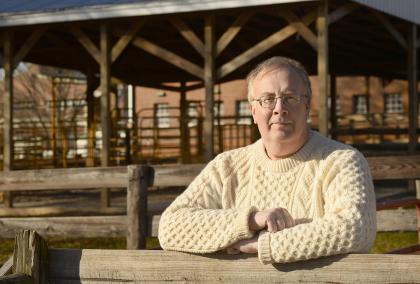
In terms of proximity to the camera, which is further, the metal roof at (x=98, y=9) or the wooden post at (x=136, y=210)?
the metal roof at (x=98, y=9)

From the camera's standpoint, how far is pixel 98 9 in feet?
38.1

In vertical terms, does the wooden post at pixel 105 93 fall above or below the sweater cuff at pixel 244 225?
above

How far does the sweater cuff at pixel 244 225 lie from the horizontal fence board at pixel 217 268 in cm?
8

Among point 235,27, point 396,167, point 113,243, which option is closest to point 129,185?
point 396,167

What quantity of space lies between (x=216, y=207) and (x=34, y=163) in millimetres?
17659

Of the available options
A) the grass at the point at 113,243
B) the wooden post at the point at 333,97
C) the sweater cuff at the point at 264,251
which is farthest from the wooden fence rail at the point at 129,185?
the wooden post at the point at 333,97

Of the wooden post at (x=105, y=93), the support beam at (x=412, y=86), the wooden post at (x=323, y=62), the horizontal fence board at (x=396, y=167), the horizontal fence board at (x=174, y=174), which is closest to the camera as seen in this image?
the horizontal fence board at (x=396, y=167)

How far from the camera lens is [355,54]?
19359 mm

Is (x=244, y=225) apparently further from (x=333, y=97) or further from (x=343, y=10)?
(x=333, y=97)

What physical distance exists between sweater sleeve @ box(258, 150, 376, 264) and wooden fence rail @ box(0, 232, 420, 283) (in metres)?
0.05

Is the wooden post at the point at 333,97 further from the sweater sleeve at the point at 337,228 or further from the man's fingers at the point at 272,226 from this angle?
the man's fingers at the point at 272,226

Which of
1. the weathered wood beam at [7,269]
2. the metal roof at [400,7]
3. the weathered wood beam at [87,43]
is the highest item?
the metal roof at [400,7]

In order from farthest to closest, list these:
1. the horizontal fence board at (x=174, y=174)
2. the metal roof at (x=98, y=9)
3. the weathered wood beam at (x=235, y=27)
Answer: the weathered wood beam at (x=235, y=27) → the metal roof at (x=98, y=9) → the horizontal fence board at (x=174, y=174)

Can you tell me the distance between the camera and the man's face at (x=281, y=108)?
9.05 ft
